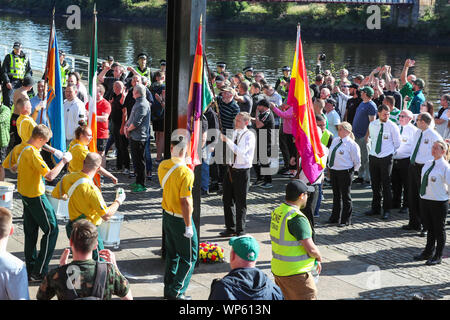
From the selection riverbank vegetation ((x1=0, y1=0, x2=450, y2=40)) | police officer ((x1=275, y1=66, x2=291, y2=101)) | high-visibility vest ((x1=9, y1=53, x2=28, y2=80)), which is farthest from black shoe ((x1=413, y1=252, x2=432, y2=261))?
riverbank vegetation ((x1=0, y1=0, x2=450, y2=40))

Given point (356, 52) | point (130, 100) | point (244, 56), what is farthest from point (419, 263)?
point (356, 52)

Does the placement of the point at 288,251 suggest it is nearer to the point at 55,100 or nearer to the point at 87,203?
the point at 87,203

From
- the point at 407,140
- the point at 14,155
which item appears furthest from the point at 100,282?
the point at 407,140

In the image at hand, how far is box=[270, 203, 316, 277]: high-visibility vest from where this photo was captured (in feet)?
21.4

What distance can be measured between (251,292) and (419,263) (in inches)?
197

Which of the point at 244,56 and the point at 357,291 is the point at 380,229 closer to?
the point at 357,291

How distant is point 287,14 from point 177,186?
6278cm

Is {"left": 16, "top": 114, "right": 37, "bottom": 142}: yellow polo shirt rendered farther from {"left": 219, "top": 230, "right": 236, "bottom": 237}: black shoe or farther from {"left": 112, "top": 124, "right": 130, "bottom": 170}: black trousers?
{"left": 112, "top": 124, "right": 130, "bottom": 170}: black trousers

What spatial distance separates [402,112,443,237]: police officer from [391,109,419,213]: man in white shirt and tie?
1.12 feet

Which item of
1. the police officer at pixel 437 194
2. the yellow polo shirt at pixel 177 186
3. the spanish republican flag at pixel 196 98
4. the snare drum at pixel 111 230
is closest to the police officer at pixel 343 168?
the police officer at pixel 437 194

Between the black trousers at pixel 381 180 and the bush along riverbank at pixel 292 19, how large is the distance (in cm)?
4906

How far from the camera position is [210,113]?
12.6 meters
